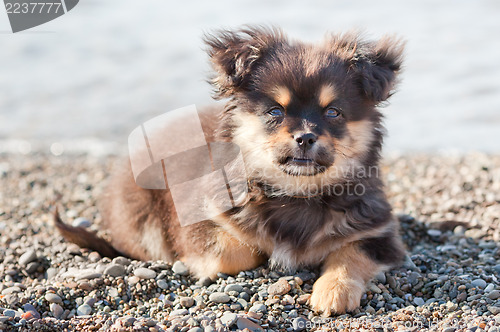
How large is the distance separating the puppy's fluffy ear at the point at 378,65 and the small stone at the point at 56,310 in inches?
88.8

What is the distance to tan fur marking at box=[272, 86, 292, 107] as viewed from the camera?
336 cm

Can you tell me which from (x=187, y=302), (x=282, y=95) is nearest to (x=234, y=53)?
(x=282, y=95)

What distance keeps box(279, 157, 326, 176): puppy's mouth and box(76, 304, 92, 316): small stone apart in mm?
1431

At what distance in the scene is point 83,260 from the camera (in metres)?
4.28

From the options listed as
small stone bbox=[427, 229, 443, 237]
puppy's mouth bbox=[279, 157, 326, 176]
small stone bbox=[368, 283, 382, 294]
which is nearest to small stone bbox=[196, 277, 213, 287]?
puppy's mouth bbox=[279, 157, 326, 176]

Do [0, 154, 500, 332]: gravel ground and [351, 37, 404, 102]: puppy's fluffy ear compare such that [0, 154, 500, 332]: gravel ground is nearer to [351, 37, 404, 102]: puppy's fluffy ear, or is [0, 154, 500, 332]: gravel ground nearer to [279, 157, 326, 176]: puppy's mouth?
[279, 157, 326, 176]: puppy's mouth

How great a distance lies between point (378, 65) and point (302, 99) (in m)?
0.63

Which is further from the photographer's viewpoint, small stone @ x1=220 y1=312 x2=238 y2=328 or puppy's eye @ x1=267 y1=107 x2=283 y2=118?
puppy's eye @ x1=267 y1=107 x2=283 y2=118

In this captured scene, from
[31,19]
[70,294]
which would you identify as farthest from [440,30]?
[70,294]

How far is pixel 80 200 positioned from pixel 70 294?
2505 millimetres

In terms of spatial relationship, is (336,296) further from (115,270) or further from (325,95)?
(115,270)

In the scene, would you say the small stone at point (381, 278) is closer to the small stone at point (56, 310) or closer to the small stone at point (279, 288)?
the small stone at point (279, 288)

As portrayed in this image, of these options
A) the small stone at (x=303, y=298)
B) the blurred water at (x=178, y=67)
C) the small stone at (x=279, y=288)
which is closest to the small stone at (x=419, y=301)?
the small stone at (x=303, y=298)

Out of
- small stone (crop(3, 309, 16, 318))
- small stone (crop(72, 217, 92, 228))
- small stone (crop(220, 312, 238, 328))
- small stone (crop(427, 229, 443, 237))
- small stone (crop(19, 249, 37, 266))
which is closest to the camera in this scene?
small stone (crop(220, 312, 238, 328))
